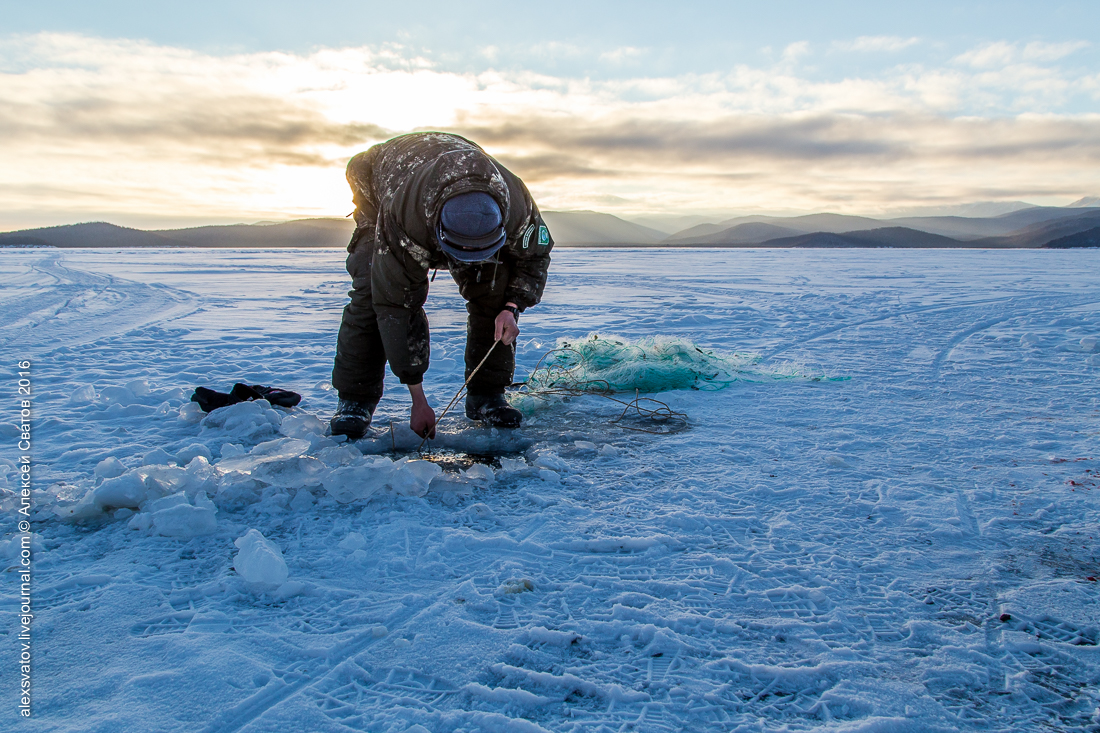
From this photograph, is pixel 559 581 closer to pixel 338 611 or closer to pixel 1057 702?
A: pixel 338 611

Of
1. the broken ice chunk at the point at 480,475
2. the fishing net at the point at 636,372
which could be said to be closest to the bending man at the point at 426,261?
the broken ice chunk at the point at 480,475

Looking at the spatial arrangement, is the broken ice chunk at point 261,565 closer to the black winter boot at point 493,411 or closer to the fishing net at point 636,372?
the black winter boot at point 493,411

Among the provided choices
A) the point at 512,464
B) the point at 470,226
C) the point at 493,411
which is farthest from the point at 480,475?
the point at 470,226

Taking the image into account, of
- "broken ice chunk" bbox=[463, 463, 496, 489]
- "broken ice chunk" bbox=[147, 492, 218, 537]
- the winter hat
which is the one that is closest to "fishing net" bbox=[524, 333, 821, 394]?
"broken ice chunk" bbox=[463, 463, 496, 489]

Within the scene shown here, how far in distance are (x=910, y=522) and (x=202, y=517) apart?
7.90 ft

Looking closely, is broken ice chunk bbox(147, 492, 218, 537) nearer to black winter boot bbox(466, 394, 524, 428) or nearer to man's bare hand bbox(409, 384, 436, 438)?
man's bare hand bbox(409, 384, 436, 438)

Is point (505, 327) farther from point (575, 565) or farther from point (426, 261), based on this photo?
point (575, 565)

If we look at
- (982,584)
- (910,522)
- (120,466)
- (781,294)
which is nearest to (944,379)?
(910,522)

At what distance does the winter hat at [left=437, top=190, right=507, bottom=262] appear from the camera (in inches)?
85.7

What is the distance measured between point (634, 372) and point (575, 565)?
2179mm

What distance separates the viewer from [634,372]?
12.6 feet

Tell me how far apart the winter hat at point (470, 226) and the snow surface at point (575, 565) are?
2.82 ft

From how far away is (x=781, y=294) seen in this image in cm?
1026

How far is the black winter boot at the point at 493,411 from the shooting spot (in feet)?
10.1
